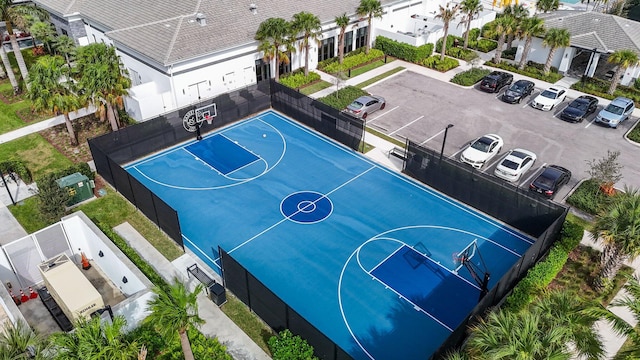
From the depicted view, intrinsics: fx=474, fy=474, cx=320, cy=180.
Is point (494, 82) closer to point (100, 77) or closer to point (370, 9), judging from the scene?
point (370, 9)

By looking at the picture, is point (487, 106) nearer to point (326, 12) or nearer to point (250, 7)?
point (326, 12)

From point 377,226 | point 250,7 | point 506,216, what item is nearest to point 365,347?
point 377,226

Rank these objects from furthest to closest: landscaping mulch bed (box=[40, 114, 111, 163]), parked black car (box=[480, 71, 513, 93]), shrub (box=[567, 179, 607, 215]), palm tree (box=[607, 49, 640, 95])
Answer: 1. parked black car (box=[480, 71, 513, 93])
2. palm tree (box=[607, 49, 640, 95])
3. landscaping mulch bed (box=[40, 114, 111, 163])
4. shrub (box=[567, 179, 607, 215])

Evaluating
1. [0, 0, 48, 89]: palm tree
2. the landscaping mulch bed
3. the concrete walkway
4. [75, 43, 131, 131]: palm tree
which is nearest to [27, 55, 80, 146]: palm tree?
[75, 43, 131, 131]: palm tree

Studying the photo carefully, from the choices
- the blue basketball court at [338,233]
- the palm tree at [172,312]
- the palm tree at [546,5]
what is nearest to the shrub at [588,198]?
the blue basketball court at [338,233]

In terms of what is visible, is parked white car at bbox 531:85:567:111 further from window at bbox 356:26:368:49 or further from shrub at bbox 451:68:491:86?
window at bbox 356:26:368:49
